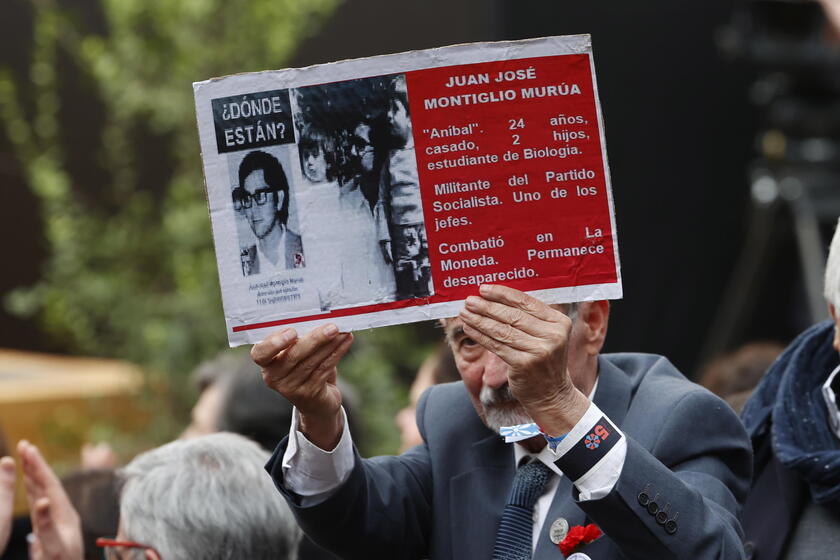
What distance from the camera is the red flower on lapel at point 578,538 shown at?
6.37 ft

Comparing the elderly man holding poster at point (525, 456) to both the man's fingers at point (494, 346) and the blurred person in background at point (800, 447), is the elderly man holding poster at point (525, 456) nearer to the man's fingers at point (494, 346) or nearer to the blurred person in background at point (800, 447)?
the man's fingers at point (494, 346)

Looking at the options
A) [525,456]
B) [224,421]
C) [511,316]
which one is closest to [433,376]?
[224,421]

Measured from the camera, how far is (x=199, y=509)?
89.7 inches

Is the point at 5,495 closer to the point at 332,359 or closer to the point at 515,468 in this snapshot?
the point at 332,359

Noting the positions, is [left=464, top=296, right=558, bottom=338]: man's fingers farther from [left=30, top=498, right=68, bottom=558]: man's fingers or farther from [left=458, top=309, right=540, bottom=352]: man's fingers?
[left=30, top=498, right=68, bottom=558]: man's fingers

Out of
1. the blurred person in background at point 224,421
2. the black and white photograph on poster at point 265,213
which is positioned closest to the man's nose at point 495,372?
the black and white photograph on poster at point 265,213

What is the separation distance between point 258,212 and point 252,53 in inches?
150

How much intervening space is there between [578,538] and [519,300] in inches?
15.7

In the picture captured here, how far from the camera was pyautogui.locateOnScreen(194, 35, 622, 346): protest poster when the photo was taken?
188 cm

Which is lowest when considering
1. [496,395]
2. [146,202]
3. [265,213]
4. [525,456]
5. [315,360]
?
[525,456]

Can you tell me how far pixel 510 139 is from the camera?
1.89 metres

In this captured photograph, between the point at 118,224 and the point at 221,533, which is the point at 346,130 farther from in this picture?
the point at 118,224

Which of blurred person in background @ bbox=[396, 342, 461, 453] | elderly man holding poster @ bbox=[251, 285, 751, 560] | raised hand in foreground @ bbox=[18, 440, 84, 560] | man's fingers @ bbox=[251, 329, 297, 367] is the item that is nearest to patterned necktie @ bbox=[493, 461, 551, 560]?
elderly man holding poster @ bbox=[251, 285, 751, 560]

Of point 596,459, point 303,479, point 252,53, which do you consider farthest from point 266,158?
point 252,53
